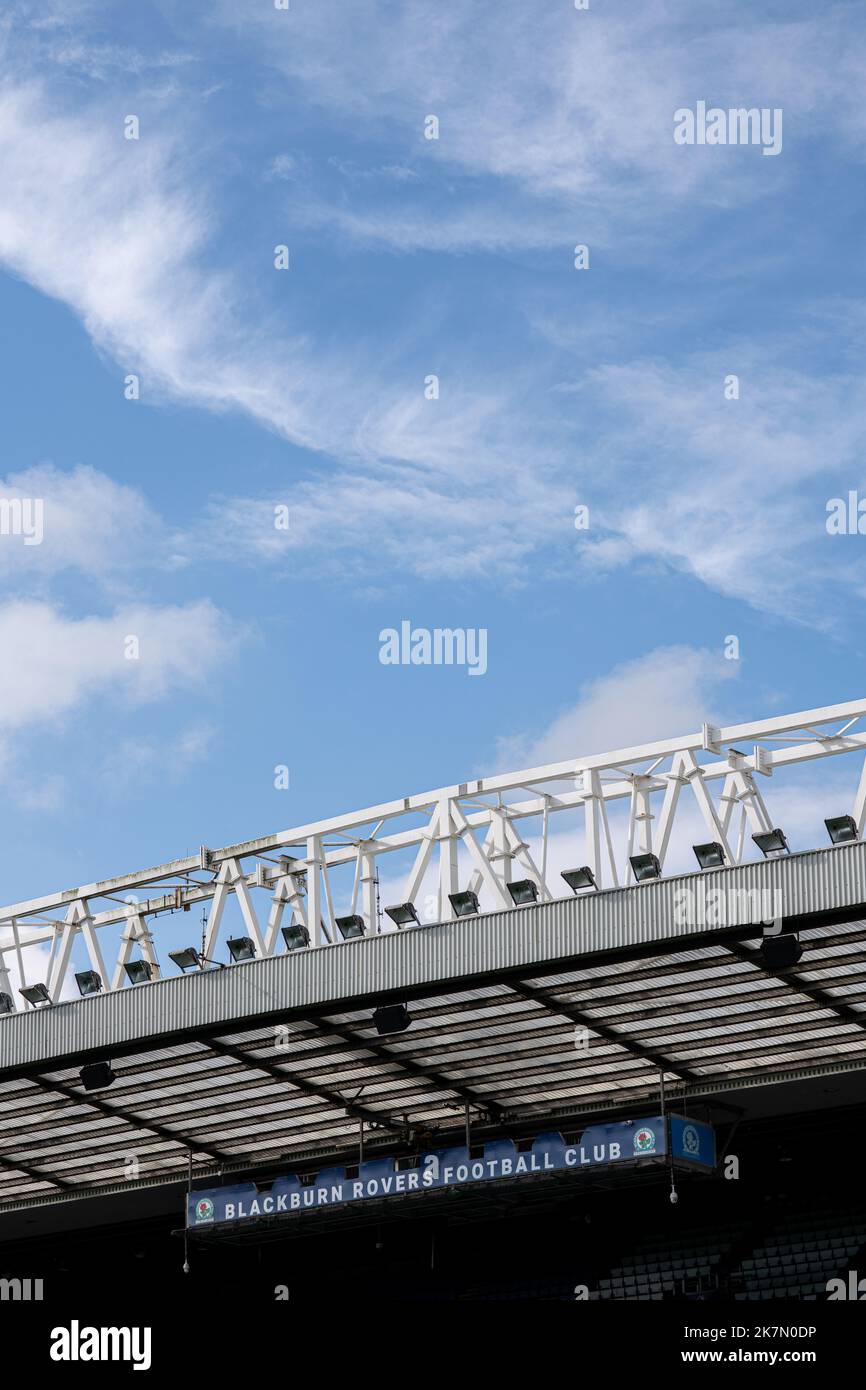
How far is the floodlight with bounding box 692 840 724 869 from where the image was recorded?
91.6 feet

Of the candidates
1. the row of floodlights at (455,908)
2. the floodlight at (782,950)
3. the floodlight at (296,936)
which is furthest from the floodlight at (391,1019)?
the floodlight at (782,950)

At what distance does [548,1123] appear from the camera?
36.1 m

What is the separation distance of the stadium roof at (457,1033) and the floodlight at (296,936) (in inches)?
31.1

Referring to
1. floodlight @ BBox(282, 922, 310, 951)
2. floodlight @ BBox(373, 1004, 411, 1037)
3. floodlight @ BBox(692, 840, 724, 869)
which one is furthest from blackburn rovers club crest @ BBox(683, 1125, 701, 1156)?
floodlight @ BBox(282, 922, 310, 951)

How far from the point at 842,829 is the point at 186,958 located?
38.0 ft

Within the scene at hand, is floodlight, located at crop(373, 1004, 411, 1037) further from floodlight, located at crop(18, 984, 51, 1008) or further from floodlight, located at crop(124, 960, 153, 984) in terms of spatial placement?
floodlight, located at crop(18, 984, 51, 1008)

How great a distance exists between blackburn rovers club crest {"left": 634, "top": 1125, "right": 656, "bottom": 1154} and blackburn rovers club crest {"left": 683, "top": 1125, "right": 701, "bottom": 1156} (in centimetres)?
63

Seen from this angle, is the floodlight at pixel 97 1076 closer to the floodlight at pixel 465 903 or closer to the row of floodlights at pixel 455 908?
the row of floodlights at pixel 455 908

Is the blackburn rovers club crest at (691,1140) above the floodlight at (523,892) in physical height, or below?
below

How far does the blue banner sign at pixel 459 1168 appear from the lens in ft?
105

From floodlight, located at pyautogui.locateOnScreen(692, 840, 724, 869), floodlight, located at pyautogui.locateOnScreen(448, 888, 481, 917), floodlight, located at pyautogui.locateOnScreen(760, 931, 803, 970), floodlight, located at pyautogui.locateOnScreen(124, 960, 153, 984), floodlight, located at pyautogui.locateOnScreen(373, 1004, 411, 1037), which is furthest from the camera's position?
floodlight, located at pyautogui.locateOnScreen(124, 960, 153, 984)
